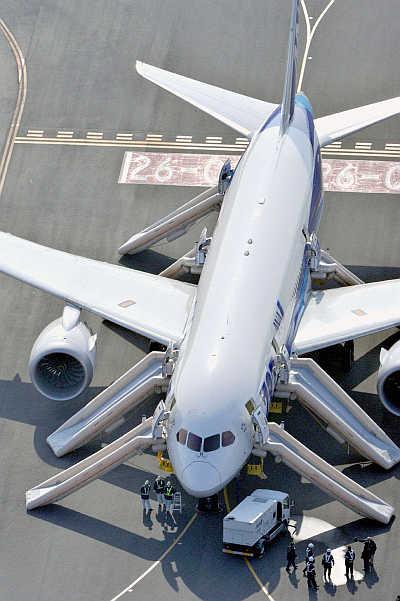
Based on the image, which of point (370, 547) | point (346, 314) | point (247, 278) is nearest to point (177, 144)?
point (346, 314)

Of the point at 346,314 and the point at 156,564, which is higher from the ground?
the point at 346,314

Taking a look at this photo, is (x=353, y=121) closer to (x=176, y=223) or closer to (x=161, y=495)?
(x=176, y=223)

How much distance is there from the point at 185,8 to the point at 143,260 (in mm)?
24089

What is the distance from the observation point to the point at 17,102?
9662cm

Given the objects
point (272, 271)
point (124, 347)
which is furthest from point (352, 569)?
point (124, 347)

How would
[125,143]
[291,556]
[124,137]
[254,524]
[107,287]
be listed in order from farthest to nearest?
1. [124,137]
2. [125,143]
3. [107,287]
4. [291,556]
5. [254,524]

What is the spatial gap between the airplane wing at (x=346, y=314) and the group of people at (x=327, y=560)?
1046cm

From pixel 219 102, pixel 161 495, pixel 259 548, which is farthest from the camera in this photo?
pixel 219 102

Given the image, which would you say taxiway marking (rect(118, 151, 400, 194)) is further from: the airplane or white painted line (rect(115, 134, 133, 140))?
the airplane

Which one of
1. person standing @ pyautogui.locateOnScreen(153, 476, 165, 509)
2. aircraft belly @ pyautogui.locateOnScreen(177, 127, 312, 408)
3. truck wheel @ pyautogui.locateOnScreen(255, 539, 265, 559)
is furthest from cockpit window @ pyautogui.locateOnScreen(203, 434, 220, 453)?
person standing @ pyautogui.locateOnScreen(153, 476, 165, 509)

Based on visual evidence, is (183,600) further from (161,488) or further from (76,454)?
(76,454)

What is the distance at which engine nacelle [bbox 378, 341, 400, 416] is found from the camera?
69.6 m

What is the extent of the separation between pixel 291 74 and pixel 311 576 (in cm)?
2510

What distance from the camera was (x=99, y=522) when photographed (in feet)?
225
